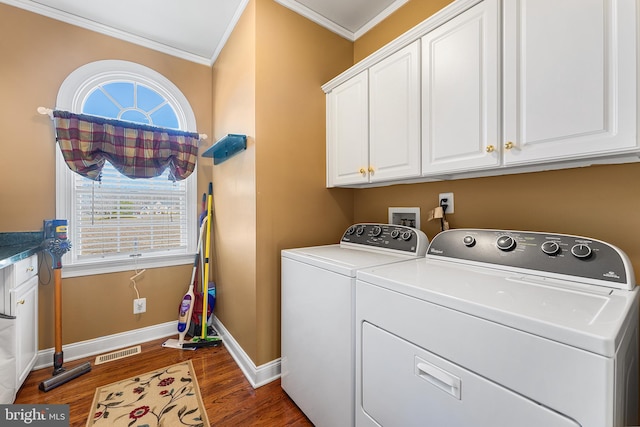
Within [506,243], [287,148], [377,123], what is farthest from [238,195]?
[506,243]

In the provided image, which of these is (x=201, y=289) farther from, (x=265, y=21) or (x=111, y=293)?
(x=265, y=21)

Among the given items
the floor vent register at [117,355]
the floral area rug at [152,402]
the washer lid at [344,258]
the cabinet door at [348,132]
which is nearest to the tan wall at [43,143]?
the floor vent register at [117,355]

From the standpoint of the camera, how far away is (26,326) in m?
1.71

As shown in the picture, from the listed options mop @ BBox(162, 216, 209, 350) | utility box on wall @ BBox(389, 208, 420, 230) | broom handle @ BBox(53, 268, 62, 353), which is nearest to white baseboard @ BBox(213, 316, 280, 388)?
mop @ BBox(162, 216, 209, 350)

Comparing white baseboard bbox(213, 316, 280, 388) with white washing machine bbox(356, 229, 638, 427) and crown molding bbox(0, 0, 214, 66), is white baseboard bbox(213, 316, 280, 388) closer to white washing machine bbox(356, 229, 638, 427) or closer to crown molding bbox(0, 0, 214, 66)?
white washing machine bbox(356, 229, 638, 427)

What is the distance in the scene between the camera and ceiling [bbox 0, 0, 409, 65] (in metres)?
1.95

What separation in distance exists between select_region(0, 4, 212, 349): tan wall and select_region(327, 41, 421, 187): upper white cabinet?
2023 mm

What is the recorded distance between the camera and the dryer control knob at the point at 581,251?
0.96 m

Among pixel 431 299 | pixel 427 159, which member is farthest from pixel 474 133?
pixel 431 299

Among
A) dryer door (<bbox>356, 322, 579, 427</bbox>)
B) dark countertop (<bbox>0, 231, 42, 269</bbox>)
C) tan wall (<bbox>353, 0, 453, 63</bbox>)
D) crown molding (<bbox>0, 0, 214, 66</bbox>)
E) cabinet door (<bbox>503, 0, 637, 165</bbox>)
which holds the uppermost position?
crown molding (<bbox>0, 0, 214, 66</bbox>)

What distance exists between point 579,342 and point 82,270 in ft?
9.85

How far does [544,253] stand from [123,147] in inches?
114

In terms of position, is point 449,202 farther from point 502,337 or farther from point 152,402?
point 152,402

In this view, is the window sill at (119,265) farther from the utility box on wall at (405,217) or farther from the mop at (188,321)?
the utility box on wall at (405,217)
